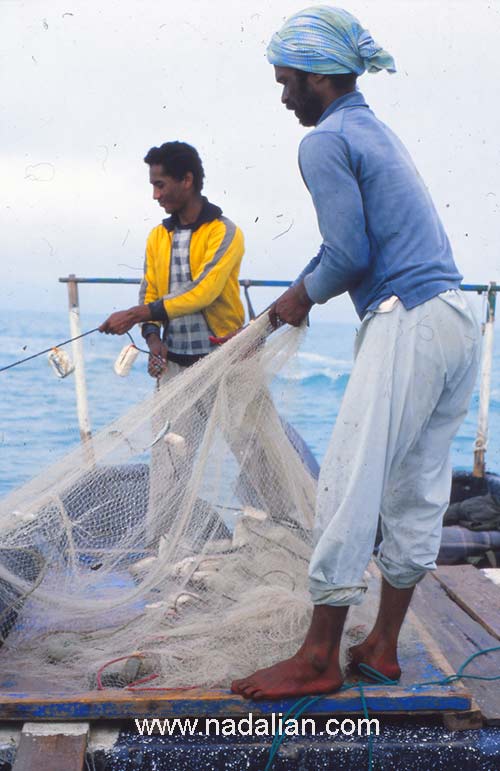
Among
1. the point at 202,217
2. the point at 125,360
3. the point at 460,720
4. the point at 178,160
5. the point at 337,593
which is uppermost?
the point at 178,160

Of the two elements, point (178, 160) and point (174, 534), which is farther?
point (178, 160)

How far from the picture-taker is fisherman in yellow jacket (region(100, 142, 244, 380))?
3.89 meters

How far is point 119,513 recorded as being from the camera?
2.82 meters

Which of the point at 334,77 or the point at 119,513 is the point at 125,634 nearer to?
the point at 119,513

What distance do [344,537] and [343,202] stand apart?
2.99ft

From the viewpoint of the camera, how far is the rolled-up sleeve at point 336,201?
2191 mm

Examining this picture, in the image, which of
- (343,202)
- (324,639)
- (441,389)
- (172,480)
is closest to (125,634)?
(172,480)

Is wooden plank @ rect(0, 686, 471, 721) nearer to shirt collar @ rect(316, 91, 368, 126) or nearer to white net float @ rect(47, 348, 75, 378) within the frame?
shirt collar @ rect(316, 91, 368, 126)

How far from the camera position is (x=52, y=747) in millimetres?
2150

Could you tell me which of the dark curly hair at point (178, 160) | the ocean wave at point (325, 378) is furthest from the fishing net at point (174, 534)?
the ocean wave at point (325, 378)

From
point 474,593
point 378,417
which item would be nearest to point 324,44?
point 378,417

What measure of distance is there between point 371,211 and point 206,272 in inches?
67.5

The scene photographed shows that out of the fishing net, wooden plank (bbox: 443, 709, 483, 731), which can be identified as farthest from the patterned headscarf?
wooden plank (bbox: 443, 709, 483, 731)

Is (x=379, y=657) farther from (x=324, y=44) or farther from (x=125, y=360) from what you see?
(x=125, y=360)
